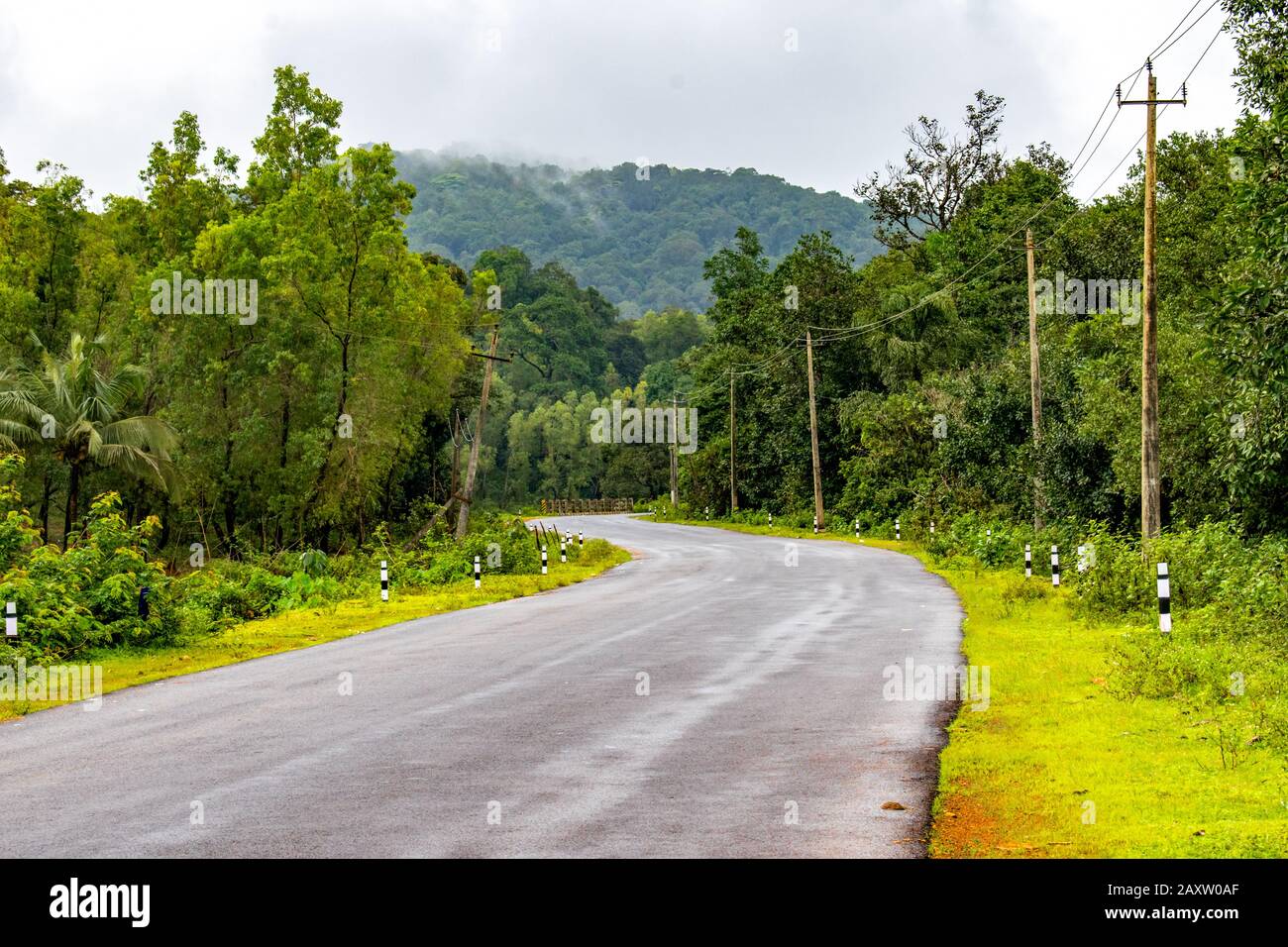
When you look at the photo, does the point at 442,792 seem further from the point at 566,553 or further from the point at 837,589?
the point at 566,553

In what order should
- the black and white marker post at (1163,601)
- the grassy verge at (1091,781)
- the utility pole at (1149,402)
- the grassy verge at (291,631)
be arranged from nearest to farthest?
the grassy verge at (1091,781) → the black and white marker post at (1163,601) → the grassy verge at (291,631) → the utility pole at (1149,402)

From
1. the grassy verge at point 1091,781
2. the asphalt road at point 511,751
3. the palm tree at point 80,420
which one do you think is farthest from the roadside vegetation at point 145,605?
the palm tree at point 80,420

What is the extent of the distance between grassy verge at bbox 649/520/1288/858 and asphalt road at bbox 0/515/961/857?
0.40 metres

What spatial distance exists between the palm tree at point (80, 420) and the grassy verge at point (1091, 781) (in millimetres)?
33363

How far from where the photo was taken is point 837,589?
2702 cm

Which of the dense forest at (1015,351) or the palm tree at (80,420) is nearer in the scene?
the dense forest at (1015,351)

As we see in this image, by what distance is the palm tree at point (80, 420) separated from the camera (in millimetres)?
39062

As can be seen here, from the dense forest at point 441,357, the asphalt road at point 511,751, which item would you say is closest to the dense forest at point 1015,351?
the dense forest at point 441,357

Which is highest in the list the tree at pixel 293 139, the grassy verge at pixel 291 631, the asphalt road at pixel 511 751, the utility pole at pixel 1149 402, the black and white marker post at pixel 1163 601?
the tree at pixel 293 139

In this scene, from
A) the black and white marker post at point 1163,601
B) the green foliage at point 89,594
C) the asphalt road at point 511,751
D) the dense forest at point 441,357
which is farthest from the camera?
the dense forest at point 441,357

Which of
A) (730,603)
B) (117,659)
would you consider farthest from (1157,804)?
(730,603)

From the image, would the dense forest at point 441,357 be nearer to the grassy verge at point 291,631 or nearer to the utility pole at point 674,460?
the grassy verge at point 291,631

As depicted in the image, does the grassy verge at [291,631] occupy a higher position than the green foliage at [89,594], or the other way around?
the green foliage at [89,594]

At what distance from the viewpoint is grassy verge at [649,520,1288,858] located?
7.34 m
